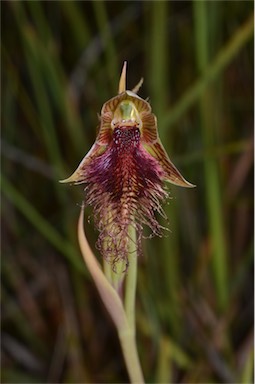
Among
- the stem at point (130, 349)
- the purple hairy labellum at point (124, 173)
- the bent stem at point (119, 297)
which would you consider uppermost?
the purple hairy labellum at point (124, 173)

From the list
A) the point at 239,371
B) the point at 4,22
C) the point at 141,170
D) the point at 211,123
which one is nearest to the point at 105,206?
the point at 141,170

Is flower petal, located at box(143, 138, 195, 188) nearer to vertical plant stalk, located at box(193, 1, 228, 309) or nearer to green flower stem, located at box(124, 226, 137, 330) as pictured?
green flower stem, located at box(124, 226, 137, 330)

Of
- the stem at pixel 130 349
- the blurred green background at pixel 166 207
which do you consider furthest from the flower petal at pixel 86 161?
the blurred green background at pixel 166 207

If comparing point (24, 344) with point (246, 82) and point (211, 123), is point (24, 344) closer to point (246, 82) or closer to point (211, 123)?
point (211, 123)

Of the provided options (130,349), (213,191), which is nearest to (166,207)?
(213,191)

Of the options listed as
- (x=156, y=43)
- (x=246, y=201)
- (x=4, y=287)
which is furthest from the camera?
(x=4, y=287)

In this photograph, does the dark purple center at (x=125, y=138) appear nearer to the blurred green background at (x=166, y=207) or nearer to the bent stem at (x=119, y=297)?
the bent stem at (x=119, y=297)
